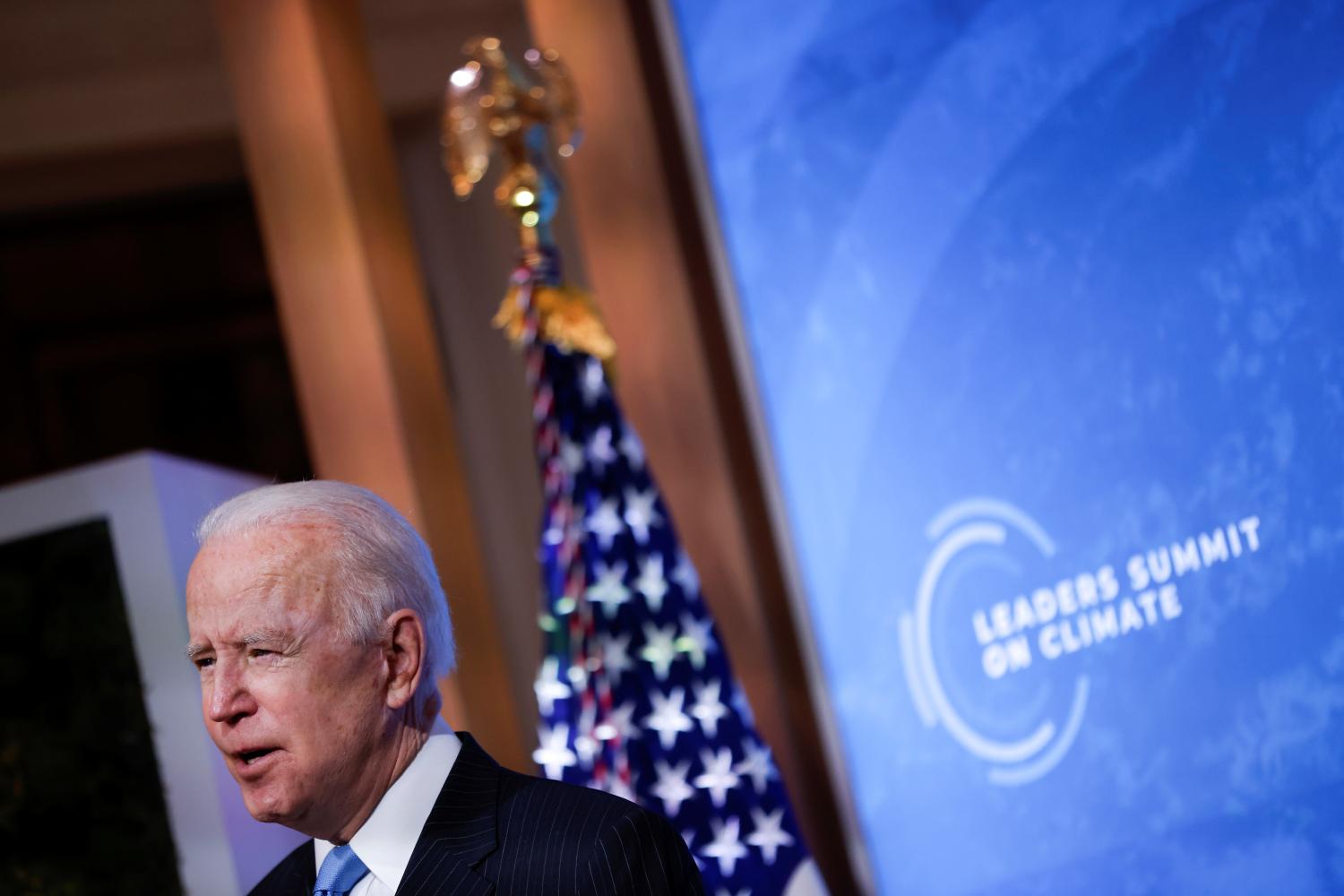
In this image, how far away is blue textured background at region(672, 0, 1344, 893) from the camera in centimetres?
378

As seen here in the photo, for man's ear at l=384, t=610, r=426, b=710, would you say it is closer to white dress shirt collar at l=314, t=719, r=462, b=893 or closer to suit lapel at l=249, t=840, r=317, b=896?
white dress shirt collar at l=314, t=719, r=462, b=893

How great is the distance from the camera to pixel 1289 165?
3783mm

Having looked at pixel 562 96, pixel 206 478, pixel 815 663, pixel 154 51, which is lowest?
pixel 815 663

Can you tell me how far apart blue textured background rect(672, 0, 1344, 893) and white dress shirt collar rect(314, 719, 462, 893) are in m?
2.81

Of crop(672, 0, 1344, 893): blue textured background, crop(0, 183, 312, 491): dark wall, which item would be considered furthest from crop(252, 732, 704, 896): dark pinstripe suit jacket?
crop(0, 183, 312, 491): dark wall

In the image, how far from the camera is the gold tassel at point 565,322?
402cm

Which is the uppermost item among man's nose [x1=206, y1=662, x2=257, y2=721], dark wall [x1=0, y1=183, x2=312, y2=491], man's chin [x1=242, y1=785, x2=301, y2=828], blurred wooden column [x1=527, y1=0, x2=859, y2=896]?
dark wall [x1=0, y1=183, x2=312, y2=491]

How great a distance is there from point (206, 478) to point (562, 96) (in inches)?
60.9

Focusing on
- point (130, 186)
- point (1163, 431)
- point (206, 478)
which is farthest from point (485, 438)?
point (1163, 431)

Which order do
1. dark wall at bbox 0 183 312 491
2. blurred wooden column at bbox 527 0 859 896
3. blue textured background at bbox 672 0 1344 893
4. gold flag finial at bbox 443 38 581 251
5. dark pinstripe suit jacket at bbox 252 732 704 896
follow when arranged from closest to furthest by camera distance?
dark pinstripe suit jacket at bbox 252 732 704 896, blue textured background at bbox 672 0 1344 893, gold flag finial at bbox 443 38 581 251, blurred wooden column at bbox 527 0 859 896, dark wall at bbox 0 183 312 491

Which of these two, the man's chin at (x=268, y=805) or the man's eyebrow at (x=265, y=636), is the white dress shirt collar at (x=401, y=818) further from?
the man's eyebrow at (x=265, y=636)

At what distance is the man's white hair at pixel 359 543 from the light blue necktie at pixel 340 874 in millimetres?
216

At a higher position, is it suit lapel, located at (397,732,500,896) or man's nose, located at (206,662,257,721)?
man's nose, located at (206,662,257,721)

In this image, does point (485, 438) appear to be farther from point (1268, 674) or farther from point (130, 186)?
point (1268, 674)
